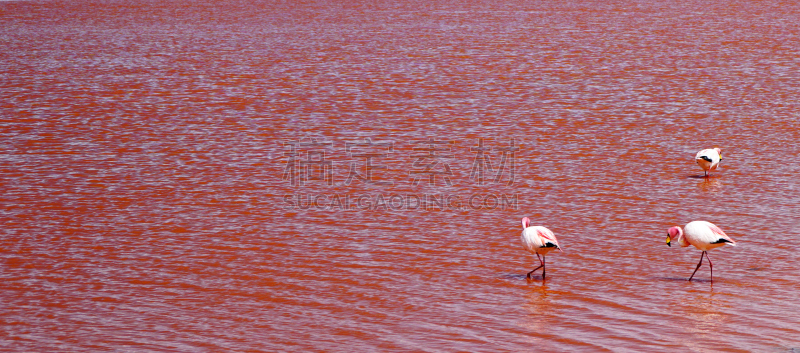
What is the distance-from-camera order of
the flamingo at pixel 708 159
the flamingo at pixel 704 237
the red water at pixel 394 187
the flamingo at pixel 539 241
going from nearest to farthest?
1. the red water at pixel 394 187
2. the flamingo at pixel 704 237
3. the flamingo at pixel 539 241
4. the flamingo at pixel 708 159

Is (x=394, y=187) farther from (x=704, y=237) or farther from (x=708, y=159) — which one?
(x=704, y=237)

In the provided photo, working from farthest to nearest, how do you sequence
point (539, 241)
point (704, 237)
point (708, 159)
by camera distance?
1. point (708, 159)
2. point (539, 241)
3. point (704, 237)

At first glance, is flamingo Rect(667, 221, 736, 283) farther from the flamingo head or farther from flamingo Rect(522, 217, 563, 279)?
flamingo Rect(522, 217, 563, 279)

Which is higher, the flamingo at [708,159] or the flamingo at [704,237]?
the flamingo at [708,159]

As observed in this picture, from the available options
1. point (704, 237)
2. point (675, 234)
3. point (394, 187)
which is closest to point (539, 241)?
point (675, 234)

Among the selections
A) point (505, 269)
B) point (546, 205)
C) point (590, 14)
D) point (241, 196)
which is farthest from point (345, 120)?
point (590, 14)

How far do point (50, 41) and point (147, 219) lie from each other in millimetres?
13155

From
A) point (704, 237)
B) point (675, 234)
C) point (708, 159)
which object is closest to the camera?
point (704, 237)

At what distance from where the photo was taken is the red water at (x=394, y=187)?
26.0 ft

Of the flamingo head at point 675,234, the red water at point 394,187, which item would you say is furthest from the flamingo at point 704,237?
the red water at point 394,187

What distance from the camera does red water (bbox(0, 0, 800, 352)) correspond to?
7930 millimetres

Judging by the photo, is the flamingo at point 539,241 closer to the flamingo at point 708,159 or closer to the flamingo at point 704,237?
the flamingo at point 704,237

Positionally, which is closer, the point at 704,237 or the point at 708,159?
the point at 704,237

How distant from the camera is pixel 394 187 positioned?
12.2m
